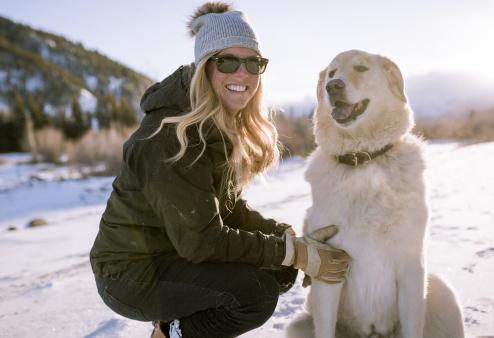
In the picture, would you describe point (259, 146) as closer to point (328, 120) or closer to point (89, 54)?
point (328, 120)

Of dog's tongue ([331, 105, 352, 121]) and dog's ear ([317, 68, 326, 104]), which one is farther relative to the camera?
dog's ear ([317, 68, 326, 104])

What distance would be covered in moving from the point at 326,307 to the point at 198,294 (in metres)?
0.59

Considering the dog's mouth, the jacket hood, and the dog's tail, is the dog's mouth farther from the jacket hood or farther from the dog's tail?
the dog's tail

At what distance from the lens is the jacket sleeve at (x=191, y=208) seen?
5.67 feet

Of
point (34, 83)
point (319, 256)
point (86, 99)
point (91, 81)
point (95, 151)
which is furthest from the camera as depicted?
point (91, 81)

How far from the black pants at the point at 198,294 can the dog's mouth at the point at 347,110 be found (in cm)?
90

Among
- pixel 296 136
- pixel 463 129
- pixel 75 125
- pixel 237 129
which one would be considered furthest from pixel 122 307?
pixel 75 125

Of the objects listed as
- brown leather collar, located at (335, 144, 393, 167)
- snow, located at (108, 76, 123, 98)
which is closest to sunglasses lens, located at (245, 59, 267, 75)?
brown leather collar, located at (335, 144, 393, 167)

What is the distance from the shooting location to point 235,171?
2.13m

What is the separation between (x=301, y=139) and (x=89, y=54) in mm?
54167

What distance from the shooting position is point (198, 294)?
1.88 m

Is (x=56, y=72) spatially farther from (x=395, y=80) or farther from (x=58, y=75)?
(x=395, y=80)

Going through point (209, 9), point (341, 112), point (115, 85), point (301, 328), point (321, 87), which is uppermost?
point (209, 9)

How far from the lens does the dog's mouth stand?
7.24 ft
